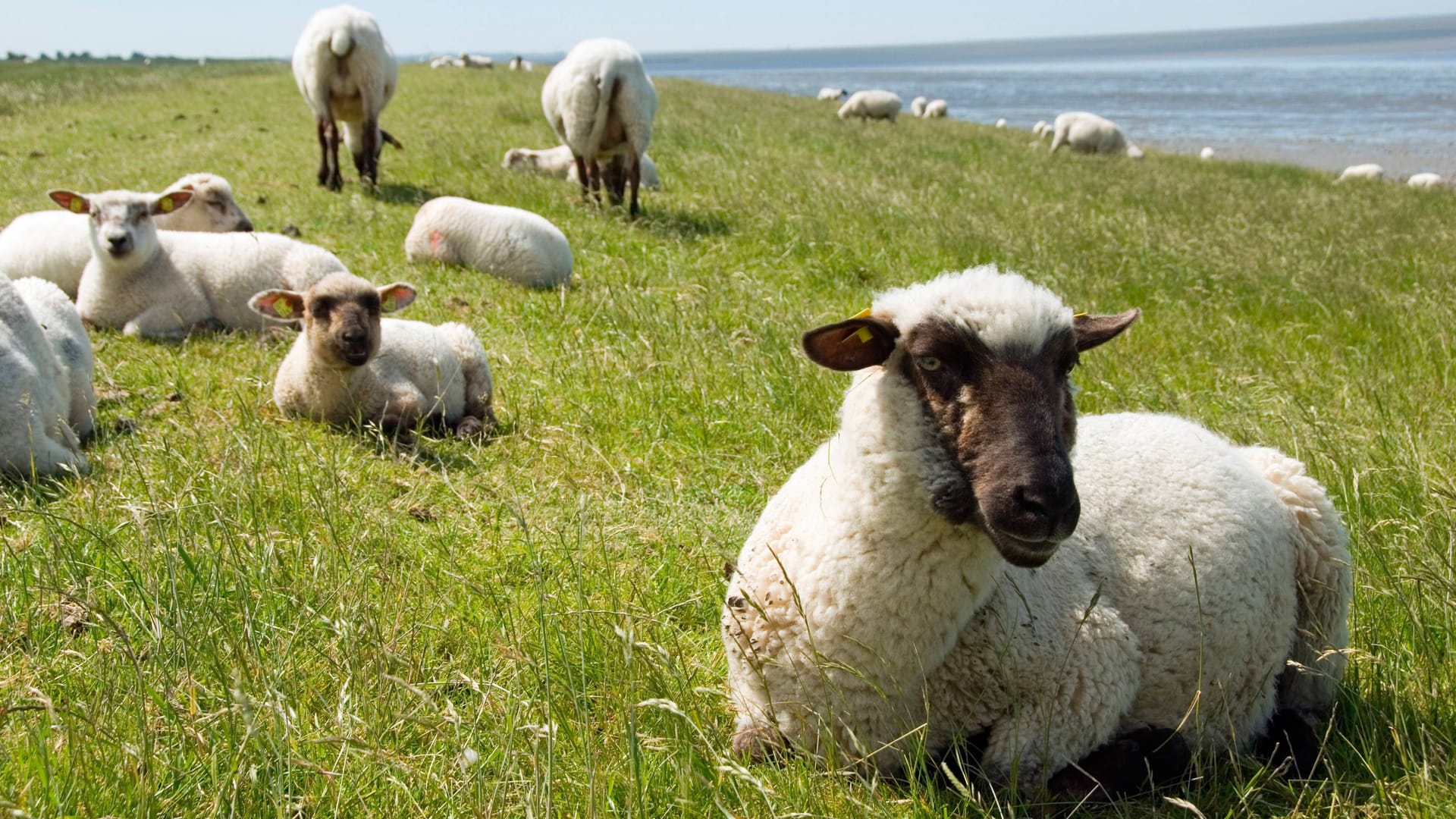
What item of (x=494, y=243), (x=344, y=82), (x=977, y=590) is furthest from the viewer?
(x=344, y=82)

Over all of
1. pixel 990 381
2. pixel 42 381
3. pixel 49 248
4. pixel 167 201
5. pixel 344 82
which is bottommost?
pixel 42 381

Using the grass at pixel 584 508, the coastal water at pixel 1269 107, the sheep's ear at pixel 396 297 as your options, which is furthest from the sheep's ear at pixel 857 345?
the coastal water at pixel 1269 107

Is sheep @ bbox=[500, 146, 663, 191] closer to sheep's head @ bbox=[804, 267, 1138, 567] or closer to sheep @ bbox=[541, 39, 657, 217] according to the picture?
sheep @ bbox=[541, 39, 657, 217]

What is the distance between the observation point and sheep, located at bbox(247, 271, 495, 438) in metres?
5.85

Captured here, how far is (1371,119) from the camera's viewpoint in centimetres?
4494

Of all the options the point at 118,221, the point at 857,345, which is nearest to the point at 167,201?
the point at 118,221

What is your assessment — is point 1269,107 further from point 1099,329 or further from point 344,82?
point 1099,329

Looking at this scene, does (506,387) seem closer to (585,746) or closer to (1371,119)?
(585,746)

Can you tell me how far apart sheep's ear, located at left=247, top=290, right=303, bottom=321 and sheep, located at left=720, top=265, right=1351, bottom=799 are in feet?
12.8

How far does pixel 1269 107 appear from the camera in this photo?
5534 centimetres

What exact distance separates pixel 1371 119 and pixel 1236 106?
1286cm

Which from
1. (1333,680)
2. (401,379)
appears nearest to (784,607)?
(1333,680)

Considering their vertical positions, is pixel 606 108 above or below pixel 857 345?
above

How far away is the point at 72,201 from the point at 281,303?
91.1 inches
